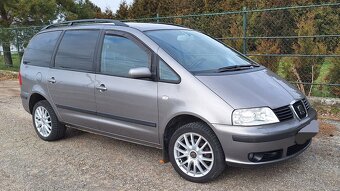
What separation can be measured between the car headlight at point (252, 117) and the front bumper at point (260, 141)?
0.17 ft

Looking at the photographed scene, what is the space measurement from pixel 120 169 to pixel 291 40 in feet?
18.5

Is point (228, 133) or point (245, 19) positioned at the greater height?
point (245, 19)

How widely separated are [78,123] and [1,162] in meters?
1.08

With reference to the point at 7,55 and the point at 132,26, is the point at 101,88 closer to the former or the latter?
the point at 132,26

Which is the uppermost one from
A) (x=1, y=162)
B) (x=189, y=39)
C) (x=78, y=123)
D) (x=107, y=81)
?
(x=189, y=39)

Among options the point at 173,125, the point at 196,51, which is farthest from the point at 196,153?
the point at 196,51

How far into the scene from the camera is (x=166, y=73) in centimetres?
413

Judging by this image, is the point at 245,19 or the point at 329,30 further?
the point at 329,30

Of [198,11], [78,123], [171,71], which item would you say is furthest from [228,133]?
[198,11]

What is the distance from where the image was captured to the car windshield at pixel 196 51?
4.25m

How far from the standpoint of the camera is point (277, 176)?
13.4 feet

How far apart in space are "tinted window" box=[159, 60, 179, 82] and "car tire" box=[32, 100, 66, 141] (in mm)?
2134

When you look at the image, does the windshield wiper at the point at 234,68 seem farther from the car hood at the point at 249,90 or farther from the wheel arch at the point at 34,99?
the wheel arch at the point at 34,99

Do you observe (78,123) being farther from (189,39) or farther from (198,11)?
(198,11)
